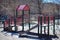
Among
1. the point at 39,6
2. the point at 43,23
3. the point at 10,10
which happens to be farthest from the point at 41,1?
the point at 43,23

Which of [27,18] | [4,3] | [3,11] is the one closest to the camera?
[27,18]

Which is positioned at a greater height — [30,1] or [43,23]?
[30,1]

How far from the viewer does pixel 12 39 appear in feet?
40.4

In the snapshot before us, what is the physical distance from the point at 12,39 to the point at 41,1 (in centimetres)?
2547

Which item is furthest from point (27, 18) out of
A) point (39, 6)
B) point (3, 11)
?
point (39, 6)

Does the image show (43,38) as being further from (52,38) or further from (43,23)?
(43,23)

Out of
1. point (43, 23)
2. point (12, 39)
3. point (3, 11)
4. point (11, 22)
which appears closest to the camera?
point (12, 39)

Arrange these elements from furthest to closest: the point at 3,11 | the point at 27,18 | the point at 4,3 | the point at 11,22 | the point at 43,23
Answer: the point at 4,3, the point at 3,11, the point at 11,22, the point at 27,18, the point at 43,23

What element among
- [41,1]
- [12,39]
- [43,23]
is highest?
[41,1]

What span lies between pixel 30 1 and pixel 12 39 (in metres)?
25.4

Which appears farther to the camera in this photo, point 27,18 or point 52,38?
point 27,18

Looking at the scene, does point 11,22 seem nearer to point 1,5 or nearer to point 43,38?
point 43,38

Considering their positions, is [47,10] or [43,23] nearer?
[43,23]

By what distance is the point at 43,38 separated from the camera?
12.6 metres
